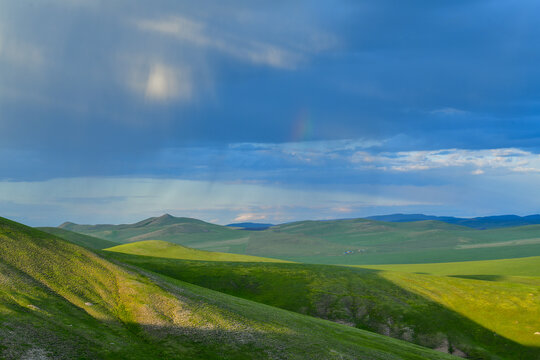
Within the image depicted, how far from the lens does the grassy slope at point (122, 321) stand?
2245 inches

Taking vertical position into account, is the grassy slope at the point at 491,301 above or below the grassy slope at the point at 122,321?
below

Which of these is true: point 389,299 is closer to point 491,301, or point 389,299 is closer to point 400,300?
point 400,300

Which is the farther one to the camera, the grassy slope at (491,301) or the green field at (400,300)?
the grassy slope at (491,301)

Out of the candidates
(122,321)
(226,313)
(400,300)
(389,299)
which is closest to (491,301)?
(400,300)

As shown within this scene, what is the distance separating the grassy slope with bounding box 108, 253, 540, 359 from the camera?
11838cm

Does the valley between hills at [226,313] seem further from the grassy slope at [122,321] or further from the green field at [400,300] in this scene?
the green field at [400,300]

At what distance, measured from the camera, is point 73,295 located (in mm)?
73438

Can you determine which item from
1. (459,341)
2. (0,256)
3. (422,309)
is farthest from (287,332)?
(422,309)

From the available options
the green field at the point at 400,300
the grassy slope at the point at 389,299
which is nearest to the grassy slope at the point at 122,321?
the grassy slope at the point at 389,299

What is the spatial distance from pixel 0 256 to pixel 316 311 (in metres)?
81.7

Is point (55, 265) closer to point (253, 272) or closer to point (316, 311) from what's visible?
point (316, 311)

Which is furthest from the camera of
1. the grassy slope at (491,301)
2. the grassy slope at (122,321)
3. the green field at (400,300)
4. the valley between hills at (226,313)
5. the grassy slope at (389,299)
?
the grassy slope at (491,301)

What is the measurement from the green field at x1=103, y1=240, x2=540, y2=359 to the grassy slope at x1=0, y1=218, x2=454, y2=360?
1388 inches

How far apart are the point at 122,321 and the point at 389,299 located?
91512 millimetres
